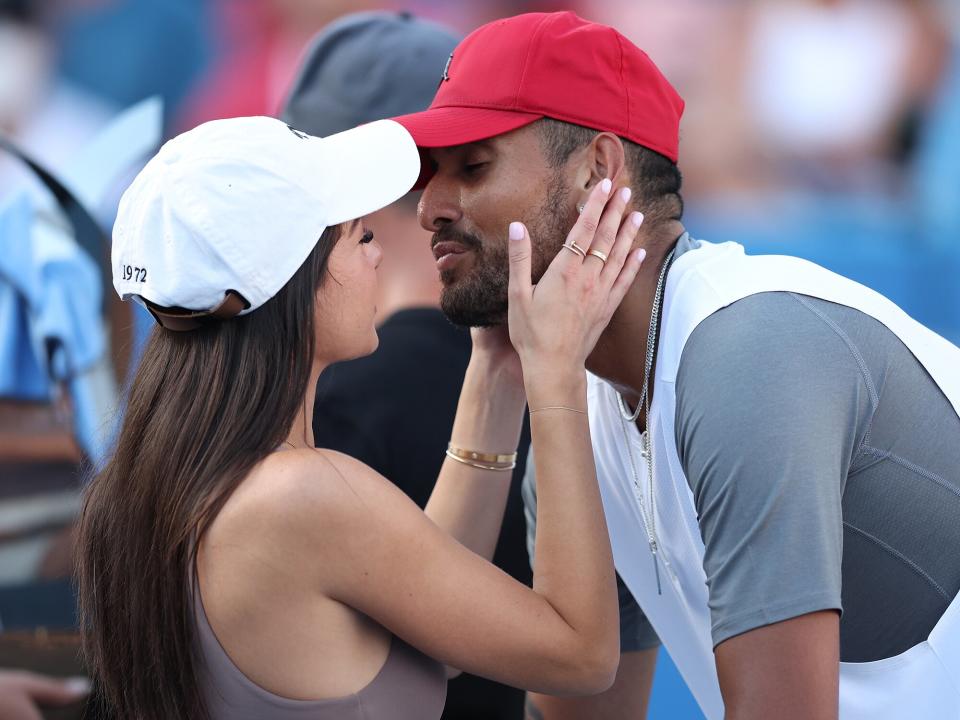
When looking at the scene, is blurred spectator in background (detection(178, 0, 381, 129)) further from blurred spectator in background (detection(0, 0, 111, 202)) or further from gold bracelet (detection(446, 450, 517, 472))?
gold bracelet (detection(446, 450, 517, 472))

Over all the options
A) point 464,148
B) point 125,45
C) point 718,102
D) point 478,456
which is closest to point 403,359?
point 478,456

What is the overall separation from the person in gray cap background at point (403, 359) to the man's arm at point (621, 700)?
0.37ft

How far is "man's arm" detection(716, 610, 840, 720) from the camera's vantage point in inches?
52.3

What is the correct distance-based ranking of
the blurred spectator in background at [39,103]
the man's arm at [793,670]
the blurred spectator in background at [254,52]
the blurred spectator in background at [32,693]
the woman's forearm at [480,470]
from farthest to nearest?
the blurred spectator in background at [254,52] → the blurred spectator in background at [39,103] → the blurred spectator in background at [32,693] → the woman's forearm at [480,470] → the man's arm at [793,670]

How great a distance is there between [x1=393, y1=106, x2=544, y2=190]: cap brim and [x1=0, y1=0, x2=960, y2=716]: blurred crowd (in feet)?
5.37

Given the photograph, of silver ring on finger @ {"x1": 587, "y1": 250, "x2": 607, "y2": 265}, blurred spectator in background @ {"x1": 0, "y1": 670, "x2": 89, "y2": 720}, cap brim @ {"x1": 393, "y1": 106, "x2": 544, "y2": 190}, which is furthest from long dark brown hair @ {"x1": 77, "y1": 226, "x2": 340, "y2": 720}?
blurred spectator in background @ {"x1": 0, "y1": 670, "x2": 89, "y2": 720}

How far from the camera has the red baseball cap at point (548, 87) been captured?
178 centimetres

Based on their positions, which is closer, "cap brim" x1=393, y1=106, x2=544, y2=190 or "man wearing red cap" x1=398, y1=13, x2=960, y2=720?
"man wearing red cap" x1=398, y1=13, x2=960, y2=720

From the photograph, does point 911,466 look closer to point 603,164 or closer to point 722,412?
point 722,412

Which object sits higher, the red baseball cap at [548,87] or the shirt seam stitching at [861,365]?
the red baseball cap at [548,87]

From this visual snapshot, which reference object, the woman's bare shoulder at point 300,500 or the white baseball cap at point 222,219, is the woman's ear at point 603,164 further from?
the woman's bare shoulder at point 300,500

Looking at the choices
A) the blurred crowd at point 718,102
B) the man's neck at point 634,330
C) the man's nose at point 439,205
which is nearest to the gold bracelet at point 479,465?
the man's neck at point 634,330

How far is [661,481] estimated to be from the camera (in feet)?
5.54

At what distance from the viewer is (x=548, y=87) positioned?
5.83ft
